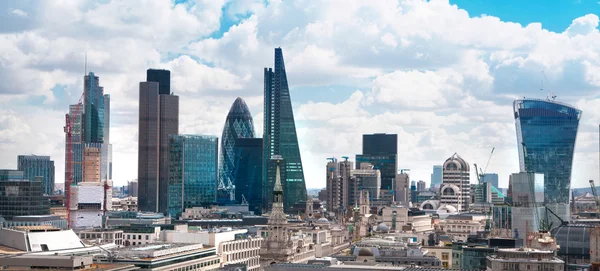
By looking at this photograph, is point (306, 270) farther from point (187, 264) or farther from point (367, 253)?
point (367, 253)

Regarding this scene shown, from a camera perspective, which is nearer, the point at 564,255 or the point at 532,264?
the point at 532,264

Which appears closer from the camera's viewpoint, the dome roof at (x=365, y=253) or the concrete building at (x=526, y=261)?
the concrete building at (x=526, y=261)

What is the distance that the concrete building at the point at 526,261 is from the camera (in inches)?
5054

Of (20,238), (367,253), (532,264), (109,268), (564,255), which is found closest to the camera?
(109,268)

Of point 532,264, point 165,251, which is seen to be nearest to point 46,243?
point 165,251

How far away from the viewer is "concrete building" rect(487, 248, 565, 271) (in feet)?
421

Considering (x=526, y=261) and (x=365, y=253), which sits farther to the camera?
(x=365, y=253)

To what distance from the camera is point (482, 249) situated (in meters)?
180

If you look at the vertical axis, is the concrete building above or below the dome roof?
above

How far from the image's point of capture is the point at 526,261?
12862 centimetres

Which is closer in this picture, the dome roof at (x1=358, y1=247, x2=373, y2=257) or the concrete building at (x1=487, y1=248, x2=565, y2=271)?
the concrete building at (x1=487, y1=248, x2=565, y2=271)

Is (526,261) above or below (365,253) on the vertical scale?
above

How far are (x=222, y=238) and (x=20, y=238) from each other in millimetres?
48473

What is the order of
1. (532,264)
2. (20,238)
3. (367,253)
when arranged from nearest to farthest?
(532,264) < (20,238) < (367,253)
